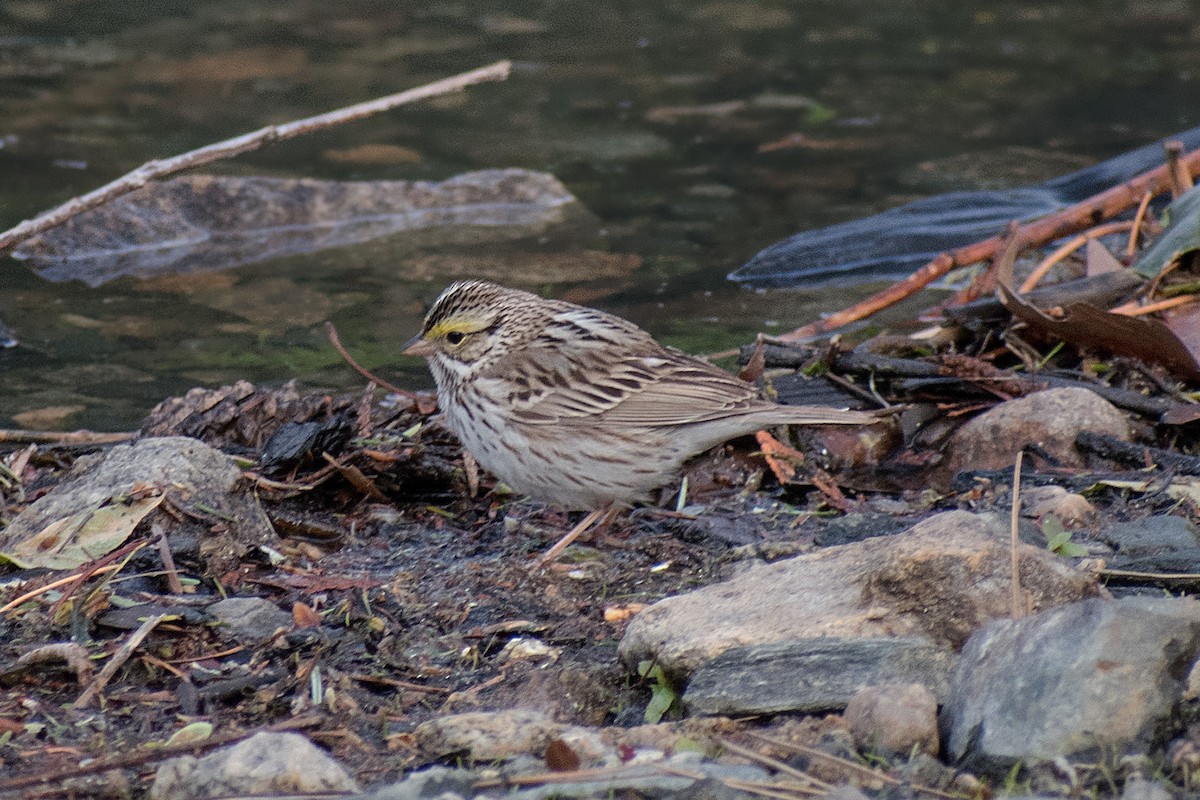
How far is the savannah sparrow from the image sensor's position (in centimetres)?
558

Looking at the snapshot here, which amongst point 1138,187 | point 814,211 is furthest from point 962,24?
point 1138,187

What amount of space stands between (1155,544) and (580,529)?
6.72 ft

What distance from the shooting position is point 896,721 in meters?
3.33

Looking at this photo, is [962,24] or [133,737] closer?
[133,737]

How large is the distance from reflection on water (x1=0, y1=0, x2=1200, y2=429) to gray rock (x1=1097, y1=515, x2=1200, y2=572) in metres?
4.15

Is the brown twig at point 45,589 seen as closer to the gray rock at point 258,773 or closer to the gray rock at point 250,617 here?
the gray rock at point 250,617

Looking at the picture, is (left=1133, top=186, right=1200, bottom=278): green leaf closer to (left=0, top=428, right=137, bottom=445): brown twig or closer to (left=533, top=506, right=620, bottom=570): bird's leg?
(left=533, top=506, right=620, bottom=570): bird's leg

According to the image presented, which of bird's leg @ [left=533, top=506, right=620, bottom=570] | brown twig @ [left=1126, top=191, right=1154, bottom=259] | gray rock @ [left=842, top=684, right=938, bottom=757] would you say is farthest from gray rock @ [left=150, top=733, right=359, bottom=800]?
brown twig @ [left=1126, top=191, right=1154, bottom=259]

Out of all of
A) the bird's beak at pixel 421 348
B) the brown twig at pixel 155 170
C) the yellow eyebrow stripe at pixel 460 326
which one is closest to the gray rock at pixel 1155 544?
the yellow eyebrow stripe at pixel 460 326

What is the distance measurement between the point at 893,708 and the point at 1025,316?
12.2 feet

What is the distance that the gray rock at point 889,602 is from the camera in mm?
3844

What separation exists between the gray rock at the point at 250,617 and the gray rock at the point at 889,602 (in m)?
1.10

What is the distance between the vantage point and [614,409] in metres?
5.79

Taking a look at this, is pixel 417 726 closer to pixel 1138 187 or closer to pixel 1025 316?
pixel 1025 316
